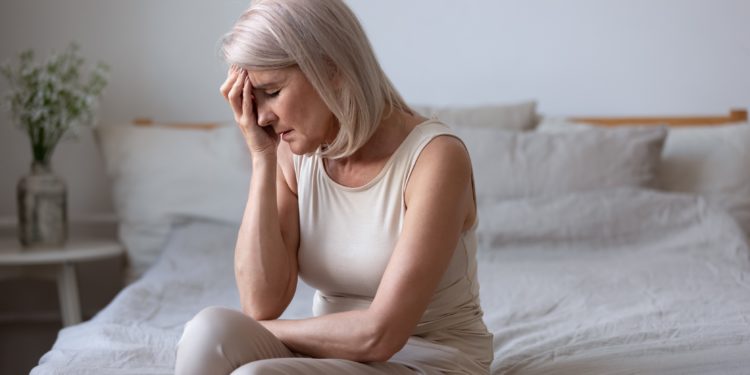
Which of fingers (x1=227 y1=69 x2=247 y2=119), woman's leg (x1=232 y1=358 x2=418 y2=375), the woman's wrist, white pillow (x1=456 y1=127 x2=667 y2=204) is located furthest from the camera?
white pillow (x1=456 y1=127 x2=667 y2=204)

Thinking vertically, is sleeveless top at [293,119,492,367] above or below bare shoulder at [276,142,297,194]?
below

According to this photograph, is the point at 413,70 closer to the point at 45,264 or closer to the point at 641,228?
the point at 641,228

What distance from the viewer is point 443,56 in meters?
3.05

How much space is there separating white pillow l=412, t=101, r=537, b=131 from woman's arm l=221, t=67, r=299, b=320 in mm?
1341

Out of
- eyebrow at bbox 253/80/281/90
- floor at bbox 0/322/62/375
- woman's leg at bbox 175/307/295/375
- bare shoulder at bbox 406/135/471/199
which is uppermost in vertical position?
eyebrow at bbox 253/80/281/90

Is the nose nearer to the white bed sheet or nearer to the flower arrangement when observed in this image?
the white bed sheet

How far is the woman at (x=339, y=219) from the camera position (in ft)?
4.02

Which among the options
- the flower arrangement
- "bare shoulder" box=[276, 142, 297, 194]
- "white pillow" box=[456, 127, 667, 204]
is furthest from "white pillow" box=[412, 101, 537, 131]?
"bare shoulder" box=[276, 142, 297, 194]

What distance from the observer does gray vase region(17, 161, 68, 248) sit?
104 inches

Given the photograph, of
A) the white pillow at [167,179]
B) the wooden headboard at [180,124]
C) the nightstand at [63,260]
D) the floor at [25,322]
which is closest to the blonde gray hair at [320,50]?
the white pillow at [167,179]

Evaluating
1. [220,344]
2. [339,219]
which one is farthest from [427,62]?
[220,344]

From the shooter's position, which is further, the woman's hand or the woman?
the woman's hand

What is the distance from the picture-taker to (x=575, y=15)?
2.99 metres

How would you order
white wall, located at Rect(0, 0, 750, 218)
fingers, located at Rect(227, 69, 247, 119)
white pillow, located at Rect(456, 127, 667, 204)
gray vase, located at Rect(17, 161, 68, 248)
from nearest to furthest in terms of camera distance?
fingers, located at Rect(227, 69, 247, 119), white pillow, located at Rect(456, 127, 667, 204), gray vase, located at Rect(17, 161, 68, 248), white wall, located at Rect(0, 0, 750, 218)
